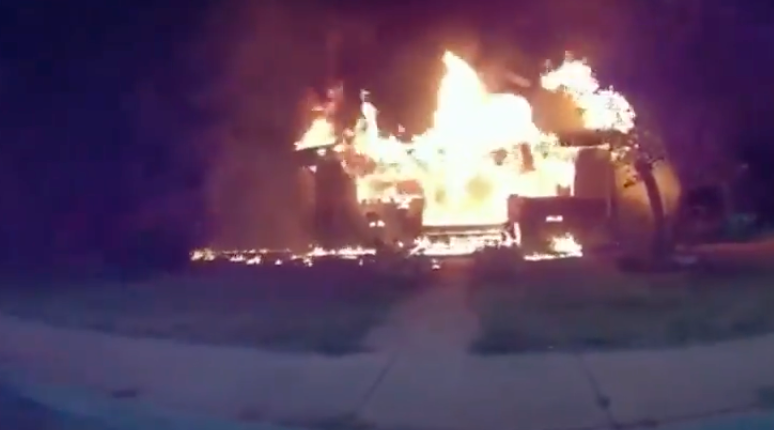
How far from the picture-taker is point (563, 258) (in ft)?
59.2

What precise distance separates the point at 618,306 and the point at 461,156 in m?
6.79

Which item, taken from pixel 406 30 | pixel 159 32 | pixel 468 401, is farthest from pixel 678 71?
pixel 468 401

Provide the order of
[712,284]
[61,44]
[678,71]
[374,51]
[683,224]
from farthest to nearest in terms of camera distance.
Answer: [683,224] → [374,51] → [61,44] → [678,71] → [712,284]

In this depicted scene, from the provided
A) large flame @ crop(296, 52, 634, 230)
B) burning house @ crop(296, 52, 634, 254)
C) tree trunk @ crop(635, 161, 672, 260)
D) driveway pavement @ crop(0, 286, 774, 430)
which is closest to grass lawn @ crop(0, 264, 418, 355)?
driveway pavement @ crop(0, 286, 774, 430)

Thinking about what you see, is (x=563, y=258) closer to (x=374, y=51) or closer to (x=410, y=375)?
(x=374, y=51)

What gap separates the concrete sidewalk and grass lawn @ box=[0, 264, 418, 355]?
0.66 metres

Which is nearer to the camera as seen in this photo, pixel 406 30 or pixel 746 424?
pixel 746 424

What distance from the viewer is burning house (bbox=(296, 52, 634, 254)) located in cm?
1919

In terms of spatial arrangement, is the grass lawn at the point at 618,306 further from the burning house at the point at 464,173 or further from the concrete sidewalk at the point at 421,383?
the burning house at the point at 464,173

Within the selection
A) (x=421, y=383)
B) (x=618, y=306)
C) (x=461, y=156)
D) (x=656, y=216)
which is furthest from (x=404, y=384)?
(x=461, y=156)

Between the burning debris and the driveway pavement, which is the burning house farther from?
the driveway pavement

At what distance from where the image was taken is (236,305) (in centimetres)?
1430

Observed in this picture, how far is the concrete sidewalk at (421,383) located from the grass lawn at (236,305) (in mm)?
661

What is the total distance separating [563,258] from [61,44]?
7.29m
